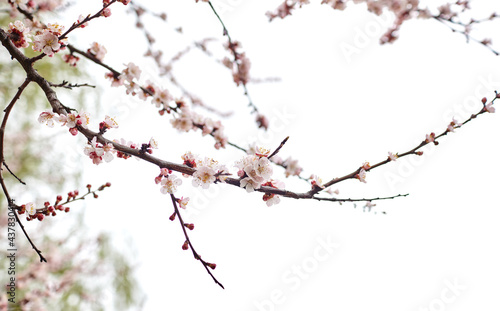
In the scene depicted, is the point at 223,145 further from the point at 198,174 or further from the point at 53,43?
the point at 53,43

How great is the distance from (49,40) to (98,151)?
0.46 meters

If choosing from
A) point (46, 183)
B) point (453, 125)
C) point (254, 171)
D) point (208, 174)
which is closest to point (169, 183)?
point (208, 174)

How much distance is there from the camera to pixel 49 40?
4.19 feet

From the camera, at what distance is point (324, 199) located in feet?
3.83

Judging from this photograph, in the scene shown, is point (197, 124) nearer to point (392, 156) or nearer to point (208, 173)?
point (208, 173)

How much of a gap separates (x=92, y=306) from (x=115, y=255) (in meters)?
0.99

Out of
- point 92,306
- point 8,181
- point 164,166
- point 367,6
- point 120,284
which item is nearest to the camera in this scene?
point 164,166

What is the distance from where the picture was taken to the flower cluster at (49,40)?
1.26 m

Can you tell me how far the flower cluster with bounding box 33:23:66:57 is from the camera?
126 centimetres

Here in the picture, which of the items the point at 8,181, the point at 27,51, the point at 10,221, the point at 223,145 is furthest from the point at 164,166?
the point at 27,51

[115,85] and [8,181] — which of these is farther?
[8,181]

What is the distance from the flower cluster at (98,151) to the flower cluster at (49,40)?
389 millimetres

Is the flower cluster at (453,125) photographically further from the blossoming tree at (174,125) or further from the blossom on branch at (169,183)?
the blossom on branch at (169,183)

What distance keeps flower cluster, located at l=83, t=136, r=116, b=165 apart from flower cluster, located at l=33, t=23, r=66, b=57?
1.27 ft
